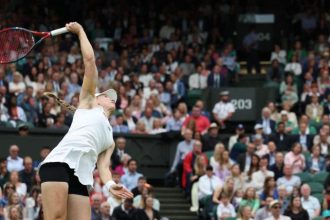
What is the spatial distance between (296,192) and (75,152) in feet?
33.9

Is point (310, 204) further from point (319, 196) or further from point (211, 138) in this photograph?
point (211, 138)

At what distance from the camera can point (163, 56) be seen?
27.7 m

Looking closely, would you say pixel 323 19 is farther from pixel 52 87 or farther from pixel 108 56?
pixel 52 87

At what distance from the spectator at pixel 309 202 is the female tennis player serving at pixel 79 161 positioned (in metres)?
10.1

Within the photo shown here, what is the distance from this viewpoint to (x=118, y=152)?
22484 mm

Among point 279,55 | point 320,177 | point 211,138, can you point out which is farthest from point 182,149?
point 279,55

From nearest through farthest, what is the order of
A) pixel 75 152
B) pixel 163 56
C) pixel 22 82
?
pixel 75 152, pixel 22 82, pixel 163 56

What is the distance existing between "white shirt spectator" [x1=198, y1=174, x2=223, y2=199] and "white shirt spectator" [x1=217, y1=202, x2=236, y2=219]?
33.0 inches

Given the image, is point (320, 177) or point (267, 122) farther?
point (267, 122)

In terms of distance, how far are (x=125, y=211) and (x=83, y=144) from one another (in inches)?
357

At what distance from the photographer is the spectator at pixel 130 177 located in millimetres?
21141

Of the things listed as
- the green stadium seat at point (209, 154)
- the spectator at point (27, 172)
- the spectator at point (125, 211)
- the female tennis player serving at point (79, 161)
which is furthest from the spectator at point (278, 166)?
the female tennis player serving at point (79, 161)

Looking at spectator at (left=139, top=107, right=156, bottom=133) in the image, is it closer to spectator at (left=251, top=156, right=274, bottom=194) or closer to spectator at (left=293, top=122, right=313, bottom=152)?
spectator at (left=293, top=122, right=313, bottom=152)

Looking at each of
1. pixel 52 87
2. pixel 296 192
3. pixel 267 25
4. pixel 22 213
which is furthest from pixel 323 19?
pixel 22 213
